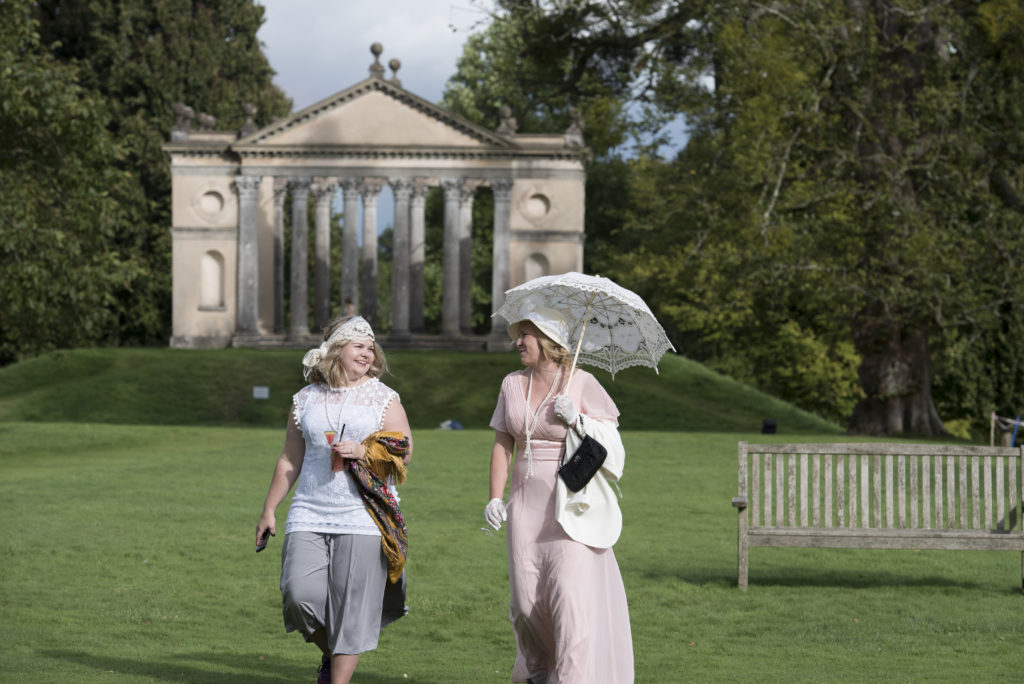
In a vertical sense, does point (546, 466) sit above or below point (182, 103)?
below

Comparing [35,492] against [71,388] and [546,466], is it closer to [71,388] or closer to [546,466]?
[546,466]

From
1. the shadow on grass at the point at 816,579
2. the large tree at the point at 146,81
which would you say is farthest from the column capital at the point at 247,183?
the shadow on grass at the point at 816,579

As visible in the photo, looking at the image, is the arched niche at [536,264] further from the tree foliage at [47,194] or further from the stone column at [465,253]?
the tree foliage at [47,194]

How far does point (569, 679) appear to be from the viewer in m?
6.30

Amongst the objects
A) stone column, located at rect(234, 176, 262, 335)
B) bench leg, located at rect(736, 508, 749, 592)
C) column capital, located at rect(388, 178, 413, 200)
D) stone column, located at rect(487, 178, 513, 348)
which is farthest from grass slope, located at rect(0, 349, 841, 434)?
bench leg, located at rect(736, 508, 749, 592)

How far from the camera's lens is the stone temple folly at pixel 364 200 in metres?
53.1

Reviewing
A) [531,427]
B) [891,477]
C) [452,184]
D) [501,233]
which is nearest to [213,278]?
[452,184]

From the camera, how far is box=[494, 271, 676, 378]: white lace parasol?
6.93 m

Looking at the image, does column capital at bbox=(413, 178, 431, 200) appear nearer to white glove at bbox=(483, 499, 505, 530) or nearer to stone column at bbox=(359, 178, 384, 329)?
stone column at bbox=(359, 178, 384, 329)

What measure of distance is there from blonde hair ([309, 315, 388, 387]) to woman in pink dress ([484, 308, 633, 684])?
0.66 m

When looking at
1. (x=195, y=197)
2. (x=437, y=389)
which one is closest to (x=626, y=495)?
(x=437, y=389)

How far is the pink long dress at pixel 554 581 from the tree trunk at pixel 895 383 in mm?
26752

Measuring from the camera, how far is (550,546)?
645 centimetres

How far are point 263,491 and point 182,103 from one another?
4131 centimetres
